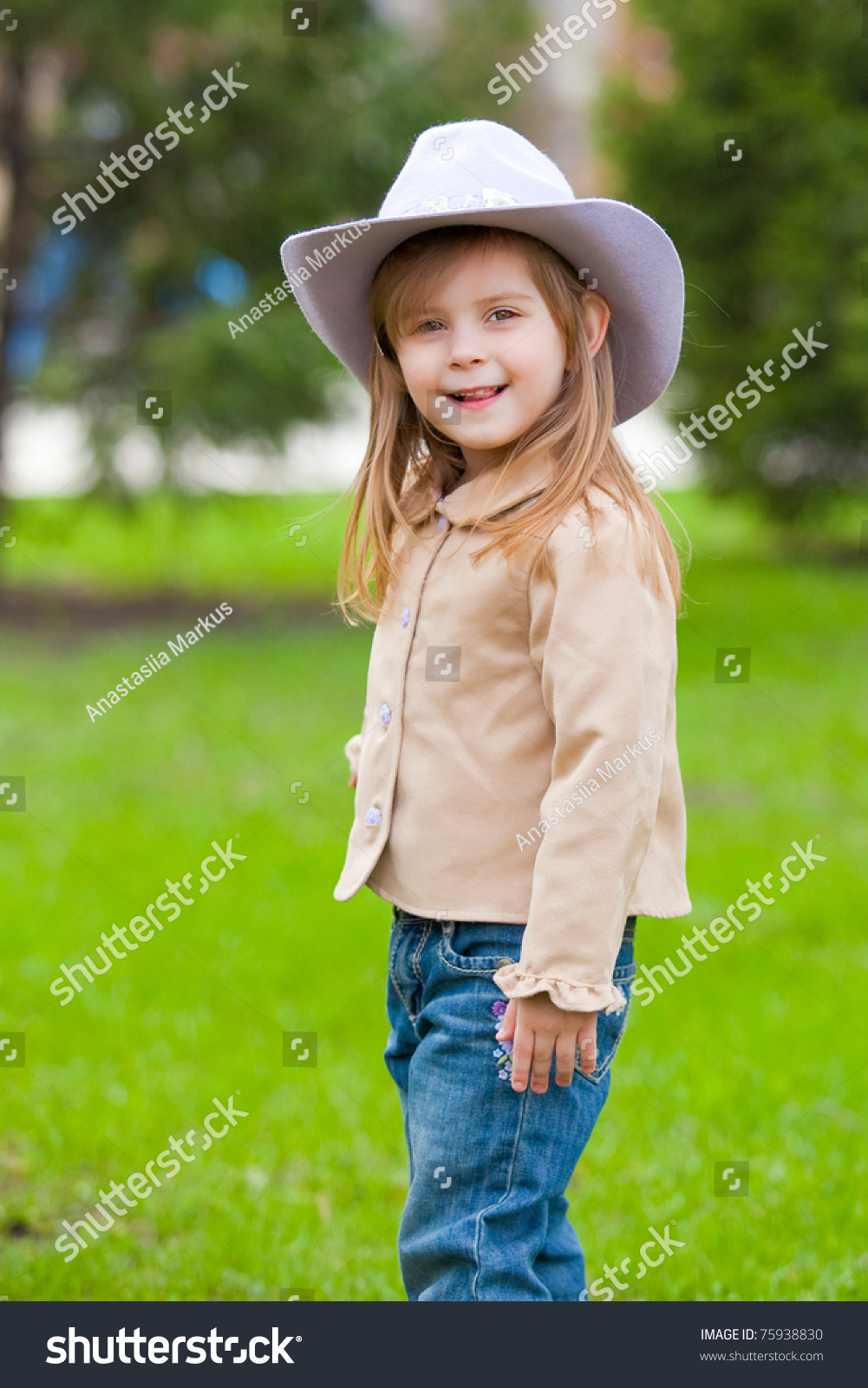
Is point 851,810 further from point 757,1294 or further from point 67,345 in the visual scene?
point 67,345

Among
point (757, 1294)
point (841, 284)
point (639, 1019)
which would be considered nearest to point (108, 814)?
point (639, 1019)

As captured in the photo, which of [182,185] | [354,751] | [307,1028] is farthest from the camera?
[182,185]

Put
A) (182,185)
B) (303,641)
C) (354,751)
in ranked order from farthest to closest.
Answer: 1. (182,185)
2. (303,641)
3. (354,751)

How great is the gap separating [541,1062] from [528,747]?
0.37m

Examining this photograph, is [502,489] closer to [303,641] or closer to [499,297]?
[499,297]

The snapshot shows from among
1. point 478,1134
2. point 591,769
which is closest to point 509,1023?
point 478,1134

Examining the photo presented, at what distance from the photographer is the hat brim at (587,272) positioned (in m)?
1.65

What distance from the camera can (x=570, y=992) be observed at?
1.52 meters

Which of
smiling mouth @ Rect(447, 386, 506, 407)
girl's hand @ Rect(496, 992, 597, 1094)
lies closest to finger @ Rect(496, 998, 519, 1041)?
girl's hand @ Rect(496, 992, 597, 1094)

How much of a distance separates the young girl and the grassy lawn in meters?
0.46

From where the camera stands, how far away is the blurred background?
2.65 metres

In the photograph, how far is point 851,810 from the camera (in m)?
5.32

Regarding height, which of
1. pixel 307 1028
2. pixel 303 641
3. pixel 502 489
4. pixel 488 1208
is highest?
pixel 502 489

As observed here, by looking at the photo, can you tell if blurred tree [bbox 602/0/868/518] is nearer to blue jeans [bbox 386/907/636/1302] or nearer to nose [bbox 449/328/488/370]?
nose [bbox 449/328/488/370]
